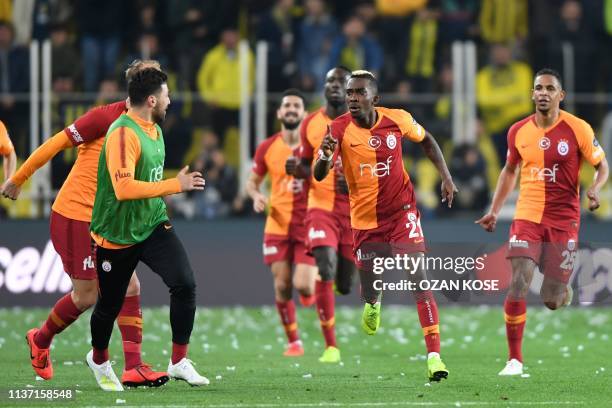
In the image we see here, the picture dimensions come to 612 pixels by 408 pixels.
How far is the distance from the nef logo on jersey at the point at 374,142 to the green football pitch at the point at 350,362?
6.03ft

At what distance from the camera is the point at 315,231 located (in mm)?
13516

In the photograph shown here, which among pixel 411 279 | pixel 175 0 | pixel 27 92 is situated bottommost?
pixel 411 279

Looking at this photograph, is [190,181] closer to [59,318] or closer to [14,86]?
[59,318]

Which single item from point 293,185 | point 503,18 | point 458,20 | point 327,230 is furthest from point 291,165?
point 503,18

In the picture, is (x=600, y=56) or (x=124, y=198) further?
(x=600, y=56)

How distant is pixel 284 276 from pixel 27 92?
20.1ft

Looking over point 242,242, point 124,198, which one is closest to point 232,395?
point 124,198

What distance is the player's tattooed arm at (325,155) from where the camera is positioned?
1027cm

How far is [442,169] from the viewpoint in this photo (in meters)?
10.9

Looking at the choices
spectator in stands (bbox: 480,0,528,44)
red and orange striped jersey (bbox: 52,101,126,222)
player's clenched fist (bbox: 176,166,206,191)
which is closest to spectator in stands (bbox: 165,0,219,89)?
spectator in stands (bbox: 480,0,528,44)

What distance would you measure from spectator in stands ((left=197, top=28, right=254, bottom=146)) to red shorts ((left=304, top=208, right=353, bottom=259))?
5.90 metres

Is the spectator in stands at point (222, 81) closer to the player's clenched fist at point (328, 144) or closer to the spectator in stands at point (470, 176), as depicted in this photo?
the spectator in stands at point (470, 176)

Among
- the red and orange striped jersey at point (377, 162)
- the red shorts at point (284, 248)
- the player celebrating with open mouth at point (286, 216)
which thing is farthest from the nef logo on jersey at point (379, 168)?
the red shorts at point (284, 248)

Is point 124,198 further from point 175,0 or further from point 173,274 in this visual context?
point 175,0
